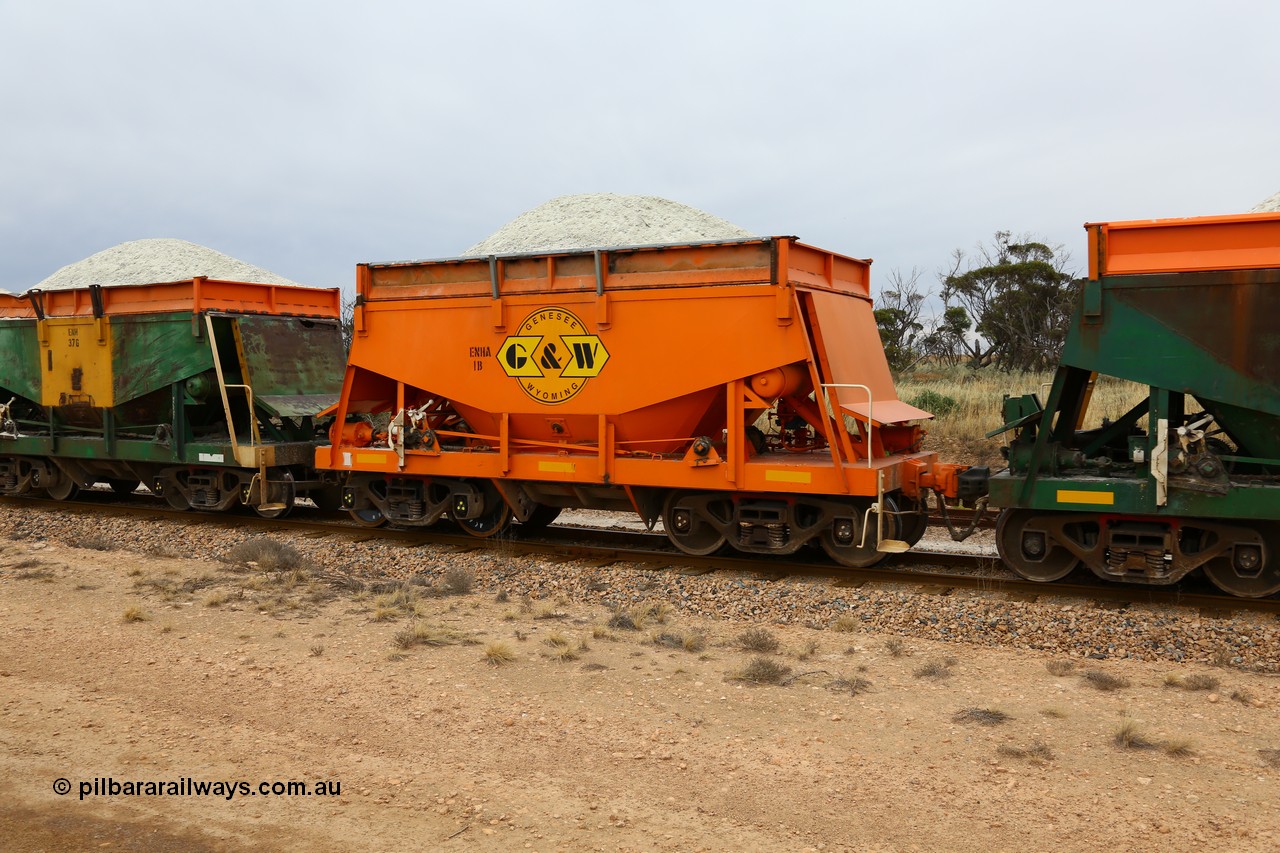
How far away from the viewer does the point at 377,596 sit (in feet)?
27.4

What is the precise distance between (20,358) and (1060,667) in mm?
14878

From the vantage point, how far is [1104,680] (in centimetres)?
595

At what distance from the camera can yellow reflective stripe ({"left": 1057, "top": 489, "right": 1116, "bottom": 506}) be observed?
7.89 m

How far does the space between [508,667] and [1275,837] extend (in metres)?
4.12

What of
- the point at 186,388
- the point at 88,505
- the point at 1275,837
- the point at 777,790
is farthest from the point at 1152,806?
the point at 88,505

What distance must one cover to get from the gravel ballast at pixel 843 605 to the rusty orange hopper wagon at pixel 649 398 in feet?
2.38

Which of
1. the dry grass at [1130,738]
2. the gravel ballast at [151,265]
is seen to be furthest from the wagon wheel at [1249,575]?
the gravel ballast at [151,265]

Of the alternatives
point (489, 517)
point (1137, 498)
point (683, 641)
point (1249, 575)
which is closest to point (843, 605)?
point (683, 641)

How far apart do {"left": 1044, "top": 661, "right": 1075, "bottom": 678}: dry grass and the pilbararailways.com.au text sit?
4256 mm

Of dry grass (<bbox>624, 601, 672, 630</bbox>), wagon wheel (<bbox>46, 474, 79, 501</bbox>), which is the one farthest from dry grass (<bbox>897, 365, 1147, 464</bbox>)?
wagon wheel (<bbox>46, 474, 79, 501</bbox>)

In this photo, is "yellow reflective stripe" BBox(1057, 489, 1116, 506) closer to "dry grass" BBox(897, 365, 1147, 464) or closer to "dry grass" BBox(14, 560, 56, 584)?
"dry grass" BBox(897, 365, 1147, 464)

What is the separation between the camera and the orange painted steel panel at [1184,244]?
748cm

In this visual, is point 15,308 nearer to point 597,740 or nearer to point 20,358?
point 20,358

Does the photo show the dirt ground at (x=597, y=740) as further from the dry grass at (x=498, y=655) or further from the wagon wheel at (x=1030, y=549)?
the wagon wheel at (x=1030, y=549)
